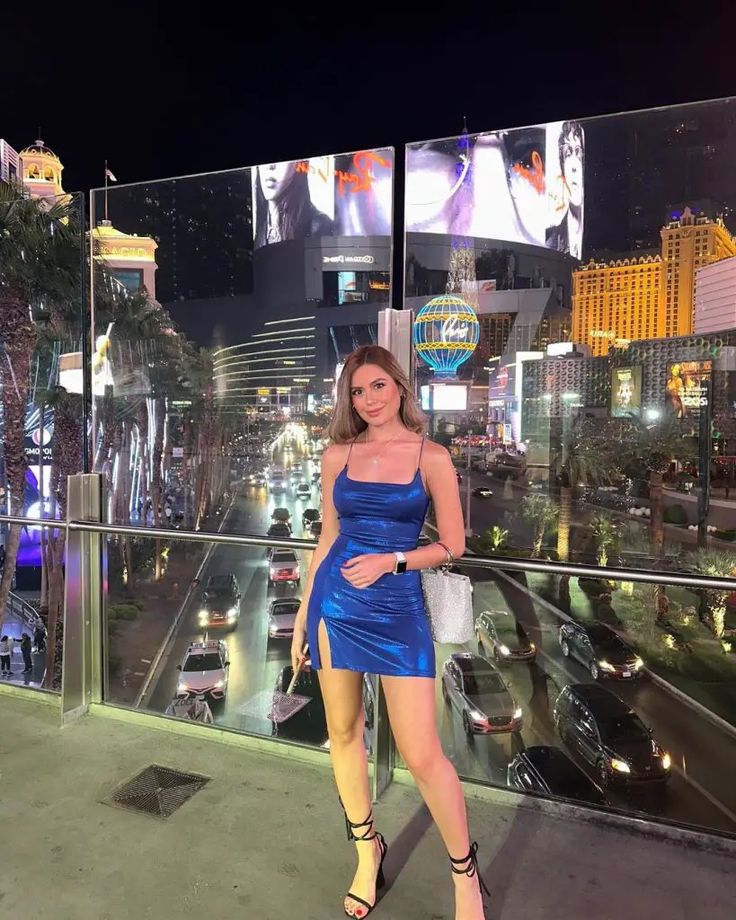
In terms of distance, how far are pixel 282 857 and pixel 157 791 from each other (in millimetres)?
594

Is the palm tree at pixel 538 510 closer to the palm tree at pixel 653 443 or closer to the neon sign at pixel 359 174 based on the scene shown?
the palm tree at pixel 653 443

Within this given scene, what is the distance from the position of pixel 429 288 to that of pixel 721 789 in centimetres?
2573

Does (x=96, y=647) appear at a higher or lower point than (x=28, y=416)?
lower

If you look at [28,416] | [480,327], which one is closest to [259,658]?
[28,416]

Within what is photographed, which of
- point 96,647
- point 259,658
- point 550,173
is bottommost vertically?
point 259,658

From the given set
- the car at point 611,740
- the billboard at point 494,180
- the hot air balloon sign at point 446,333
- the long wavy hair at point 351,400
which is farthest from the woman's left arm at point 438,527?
the car at point 611,740

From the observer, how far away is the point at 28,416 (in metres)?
3.80

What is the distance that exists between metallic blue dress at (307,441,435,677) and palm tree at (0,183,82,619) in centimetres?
229

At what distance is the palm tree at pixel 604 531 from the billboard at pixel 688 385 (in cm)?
294

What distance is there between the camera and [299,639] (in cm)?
168

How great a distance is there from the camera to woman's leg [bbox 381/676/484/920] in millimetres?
1430

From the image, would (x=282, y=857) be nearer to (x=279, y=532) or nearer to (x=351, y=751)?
(x=351, y=751)

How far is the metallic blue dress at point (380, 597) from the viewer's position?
4.73 feet

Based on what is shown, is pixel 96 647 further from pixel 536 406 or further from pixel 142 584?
pixel 142 584
